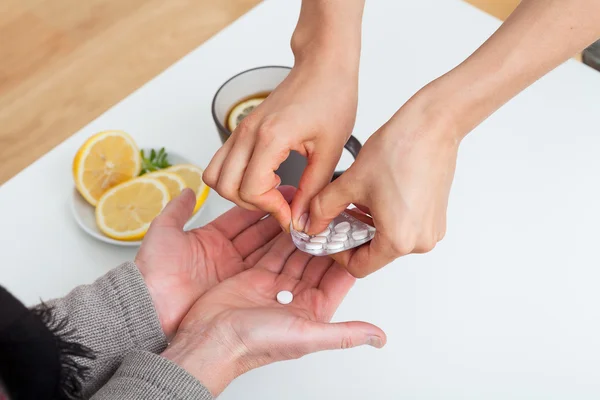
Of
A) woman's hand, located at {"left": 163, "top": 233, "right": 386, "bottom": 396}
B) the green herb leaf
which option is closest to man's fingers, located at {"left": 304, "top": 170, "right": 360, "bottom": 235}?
woman's hand, located at {"left": 163, "top": 233, "right": 386, "bottom": 396}

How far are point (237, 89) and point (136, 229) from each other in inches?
9.3

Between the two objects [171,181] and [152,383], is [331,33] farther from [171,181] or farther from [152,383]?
[152,383]

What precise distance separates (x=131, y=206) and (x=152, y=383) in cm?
31

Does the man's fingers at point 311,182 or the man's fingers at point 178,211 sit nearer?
the man's fingers at point 311,182

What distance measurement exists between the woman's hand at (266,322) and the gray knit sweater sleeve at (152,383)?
1.3 inches

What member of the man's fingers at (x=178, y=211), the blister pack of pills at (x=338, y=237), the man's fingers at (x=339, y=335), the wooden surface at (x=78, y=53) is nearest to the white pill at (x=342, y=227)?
the blister pack of pills at (x=338, y=237)

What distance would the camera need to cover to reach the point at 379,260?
2.11 ft

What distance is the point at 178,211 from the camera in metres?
0.80

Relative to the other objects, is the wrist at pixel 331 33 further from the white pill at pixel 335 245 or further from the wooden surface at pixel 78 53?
the wooden surface at pixel 78 53

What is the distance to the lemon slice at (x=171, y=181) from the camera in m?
0.87

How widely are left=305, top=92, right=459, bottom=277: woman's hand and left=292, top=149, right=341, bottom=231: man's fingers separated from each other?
61mm

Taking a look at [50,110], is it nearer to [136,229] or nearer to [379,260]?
[136,229]

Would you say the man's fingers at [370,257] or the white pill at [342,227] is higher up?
the white pill at [342,227]

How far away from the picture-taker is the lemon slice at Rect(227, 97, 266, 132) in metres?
0.83
